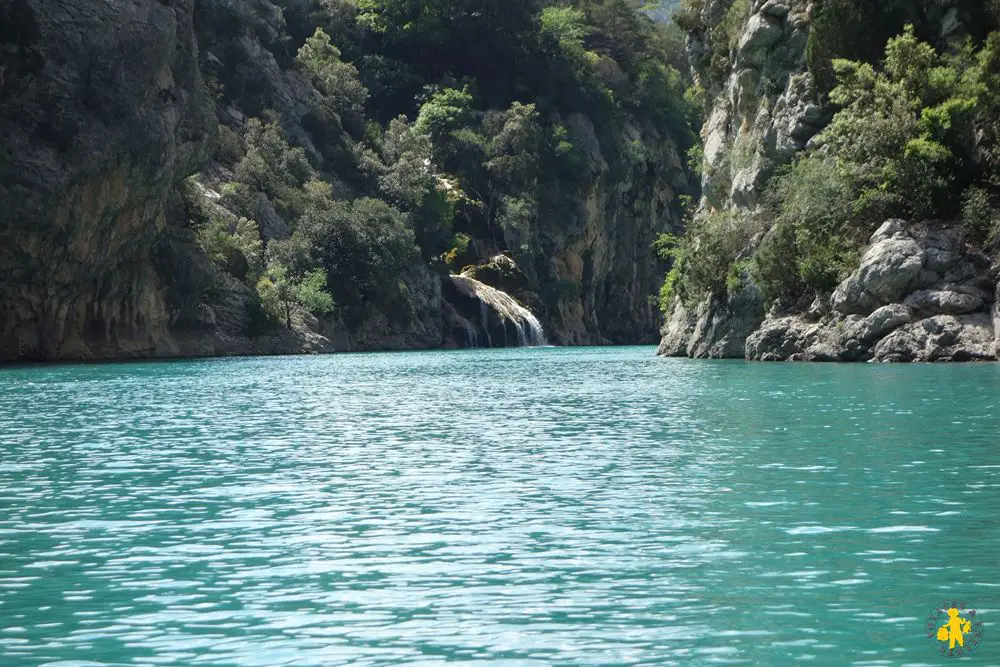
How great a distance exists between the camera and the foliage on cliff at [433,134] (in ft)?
279

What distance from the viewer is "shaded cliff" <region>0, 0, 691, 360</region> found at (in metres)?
56.7

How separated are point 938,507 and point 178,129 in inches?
2190

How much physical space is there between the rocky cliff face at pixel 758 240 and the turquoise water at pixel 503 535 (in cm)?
1722

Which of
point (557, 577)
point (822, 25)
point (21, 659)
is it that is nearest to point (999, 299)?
point (822, 25)

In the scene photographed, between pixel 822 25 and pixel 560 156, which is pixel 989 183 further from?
pixel 560 156

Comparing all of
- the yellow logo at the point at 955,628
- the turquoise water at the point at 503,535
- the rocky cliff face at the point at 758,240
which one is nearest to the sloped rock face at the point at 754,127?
the rocky cliff face at the point at 758,240

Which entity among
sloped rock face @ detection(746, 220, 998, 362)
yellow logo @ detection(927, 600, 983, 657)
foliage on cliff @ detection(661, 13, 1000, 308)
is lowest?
yellow logo @ detection(927, 600, 983, 657)

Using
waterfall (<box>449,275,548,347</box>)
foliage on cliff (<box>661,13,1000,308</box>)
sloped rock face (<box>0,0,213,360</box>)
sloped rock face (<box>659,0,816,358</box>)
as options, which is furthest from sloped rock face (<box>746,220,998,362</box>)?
waterfall (<box>449,275,548,347</box>)

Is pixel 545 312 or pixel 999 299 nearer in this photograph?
pixel 999 299

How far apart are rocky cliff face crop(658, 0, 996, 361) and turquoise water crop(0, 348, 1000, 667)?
17.2 meters

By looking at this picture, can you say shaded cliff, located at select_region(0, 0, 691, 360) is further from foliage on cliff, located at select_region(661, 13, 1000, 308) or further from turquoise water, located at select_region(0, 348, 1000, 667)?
turquoise water, located at select_region(0, 348, 1000, 667)

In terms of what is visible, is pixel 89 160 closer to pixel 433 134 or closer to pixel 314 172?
pixel 314 172

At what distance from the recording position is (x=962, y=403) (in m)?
26.0

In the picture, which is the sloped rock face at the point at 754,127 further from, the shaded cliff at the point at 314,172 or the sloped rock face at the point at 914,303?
the shaded cliff at the point at 314,172
